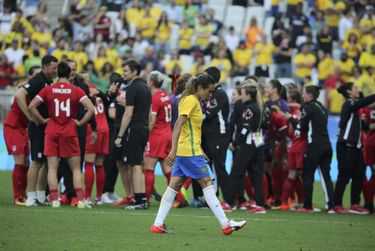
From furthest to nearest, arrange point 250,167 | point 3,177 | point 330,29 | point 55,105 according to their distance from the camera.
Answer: point 330,29 → point 3,177 → point 250,167 → point 55,105

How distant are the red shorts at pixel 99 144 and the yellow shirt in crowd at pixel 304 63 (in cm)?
1374

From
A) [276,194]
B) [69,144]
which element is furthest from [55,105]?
[276,194]

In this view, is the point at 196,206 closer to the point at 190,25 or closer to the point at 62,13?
the point at 190,25

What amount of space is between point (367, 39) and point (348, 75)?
6.94 ft

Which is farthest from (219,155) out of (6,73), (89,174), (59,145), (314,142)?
(6,73)

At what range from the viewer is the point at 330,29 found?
34688 millimetres

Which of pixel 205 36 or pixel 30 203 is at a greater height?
pixel 205 36

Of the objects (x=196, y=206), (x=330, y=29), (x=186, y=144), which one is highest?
(x=330, y=29)

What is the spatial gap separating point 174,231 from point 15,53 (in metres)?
19.3

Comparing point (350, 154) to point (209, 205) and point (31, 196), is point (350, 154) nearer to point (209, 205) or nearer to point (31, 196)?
point (31, 196)

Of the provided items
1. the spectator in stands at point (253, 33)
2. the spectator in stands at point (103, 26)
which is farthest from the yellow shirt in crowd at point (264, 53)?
the spectator in stands at point (103, 26)

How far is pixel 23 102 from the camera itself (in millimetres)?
18156

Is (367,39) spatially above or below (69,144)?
above

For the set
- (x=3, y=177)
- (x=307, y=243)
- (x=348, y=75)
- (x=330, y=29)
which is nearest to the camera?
(x=307, y=243)
